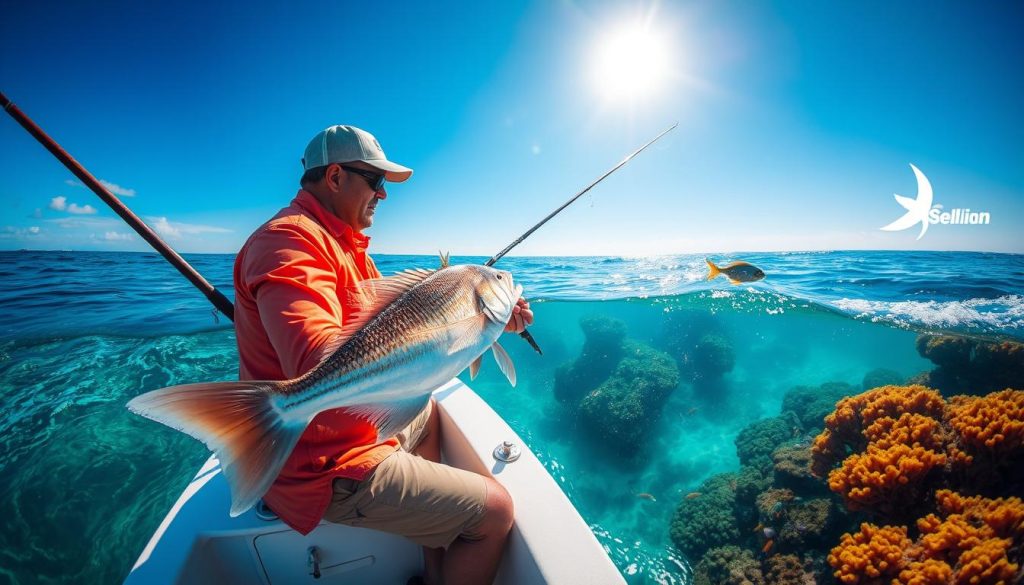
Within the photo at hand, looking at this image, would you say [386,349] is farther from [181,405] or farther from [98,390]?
[98,390]

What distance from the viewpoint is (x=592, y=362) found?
43.8ft

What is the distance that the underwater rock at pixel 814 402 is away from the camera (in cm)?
798

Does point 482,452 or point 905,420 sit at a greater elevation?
point 482,452

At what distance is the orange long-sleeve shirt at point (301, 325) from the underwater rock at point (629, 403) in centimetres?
847

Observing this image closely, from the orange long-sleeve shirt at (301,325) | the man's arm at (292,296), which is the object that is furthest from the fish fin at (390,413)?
the man's arm at (292,296)

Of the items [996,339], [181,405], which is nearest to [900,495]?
[181,405]

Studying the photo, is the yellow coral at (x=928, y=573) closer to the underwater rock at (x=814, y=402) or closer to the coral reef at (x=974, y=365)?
the underwater rock at (x=814, y=402)

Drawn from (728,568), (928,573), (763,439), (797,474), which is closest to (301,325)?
(928,573)

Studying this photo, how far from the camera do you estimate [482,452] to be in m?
2.58

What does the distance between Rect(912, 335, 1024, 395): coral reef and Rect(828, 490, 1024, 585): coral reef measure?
24.8 ft

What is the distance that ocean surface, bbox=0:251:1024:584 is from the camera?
445cm

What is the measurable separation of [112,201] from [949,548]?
21.0ft

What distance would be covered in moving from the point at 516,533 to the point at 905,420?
474 centimetres

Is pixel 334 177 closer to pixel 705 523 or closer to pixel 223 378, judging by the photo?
pixel 705 523
